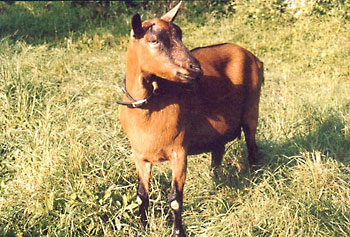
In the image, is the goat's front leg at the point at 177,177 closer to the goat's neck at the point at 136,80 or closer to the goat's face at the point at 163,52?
the goat's neck at the point at 136,80

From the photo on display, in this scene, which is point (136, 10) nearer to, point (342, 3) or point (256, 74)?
point (342, 3)

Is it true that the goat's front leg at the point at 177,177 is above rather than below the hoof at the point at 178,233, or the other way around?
above

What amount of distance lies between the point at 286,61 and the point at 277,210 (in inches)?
196

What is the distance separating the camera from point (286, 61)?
8391 millimetres

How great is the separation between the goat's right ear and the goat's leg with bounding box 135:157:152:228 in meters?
1.00

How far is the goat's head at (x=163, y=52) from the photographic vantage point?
3098mm

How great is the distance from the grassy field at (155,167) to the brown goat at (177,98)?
40cm

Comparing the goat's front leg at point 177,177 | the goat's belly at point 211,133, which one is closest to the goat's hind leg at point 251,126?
the goat's belly at point 211,133

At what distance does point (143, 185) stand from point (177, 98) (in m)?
0.81

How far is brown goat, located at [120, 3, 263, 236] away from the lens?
10.4ft

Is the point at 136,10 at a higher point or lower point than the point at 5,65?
lower

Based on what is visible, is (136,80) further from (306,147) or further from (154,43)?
(306,147)

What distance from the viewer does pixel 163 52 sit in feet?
10.3

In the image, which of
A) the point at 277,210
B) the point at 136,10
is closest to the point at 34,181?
the point at 277,210
